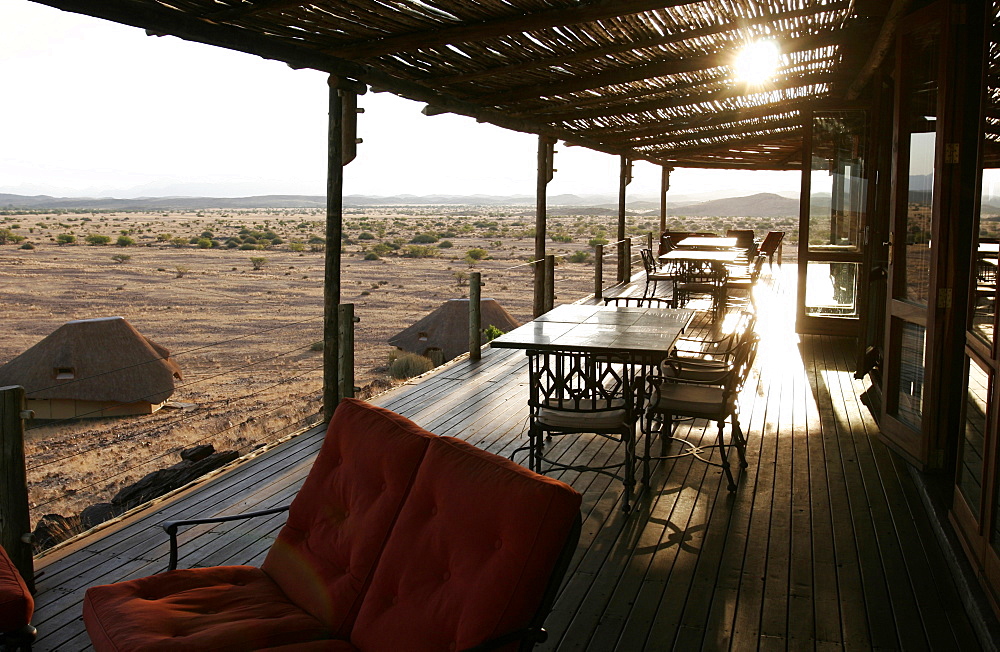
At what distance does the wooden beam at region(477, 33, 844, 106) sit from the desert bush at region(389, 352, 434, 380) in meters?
5.84

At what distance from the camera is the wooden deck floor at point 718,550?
2.90m

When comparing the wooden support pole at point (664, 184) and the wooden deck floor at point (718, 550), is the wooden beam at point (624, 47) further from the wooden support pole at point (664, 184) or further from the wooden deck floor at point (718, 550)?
the wooden support pole at point (664, 184)

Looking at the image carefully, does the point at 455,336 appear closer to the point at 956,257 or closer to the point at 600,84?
the point at 600,84

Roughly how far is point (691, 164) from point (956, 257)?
1388cm

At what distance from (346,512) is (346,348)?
314 centimetres

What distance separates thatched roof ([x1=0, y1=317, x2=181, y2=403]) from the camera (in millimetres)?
11055

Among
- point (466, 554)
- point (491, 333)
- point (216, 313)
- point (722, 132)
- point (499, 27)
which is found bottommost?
point (216, 313)

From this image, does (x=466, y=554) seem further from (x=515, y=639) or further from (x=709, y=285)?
(x=709, y=285)

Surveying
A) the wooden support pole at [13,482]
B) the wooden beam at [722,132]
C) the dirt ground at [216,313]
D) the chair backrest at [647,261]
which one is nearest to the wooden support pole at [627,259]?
the wooden beam at [722,132]

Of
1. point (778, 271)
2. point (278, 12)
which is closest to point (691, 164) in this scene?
point (778, 271)

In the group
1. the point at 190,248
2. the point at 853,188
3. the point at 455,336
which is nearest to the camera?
the point at 853,188

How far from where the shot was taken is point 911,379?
184 inches

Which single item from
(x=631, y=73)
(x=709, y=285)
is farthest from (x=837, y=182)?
(x=631, y=73)

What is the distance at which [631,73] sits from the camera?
21.9 feet
